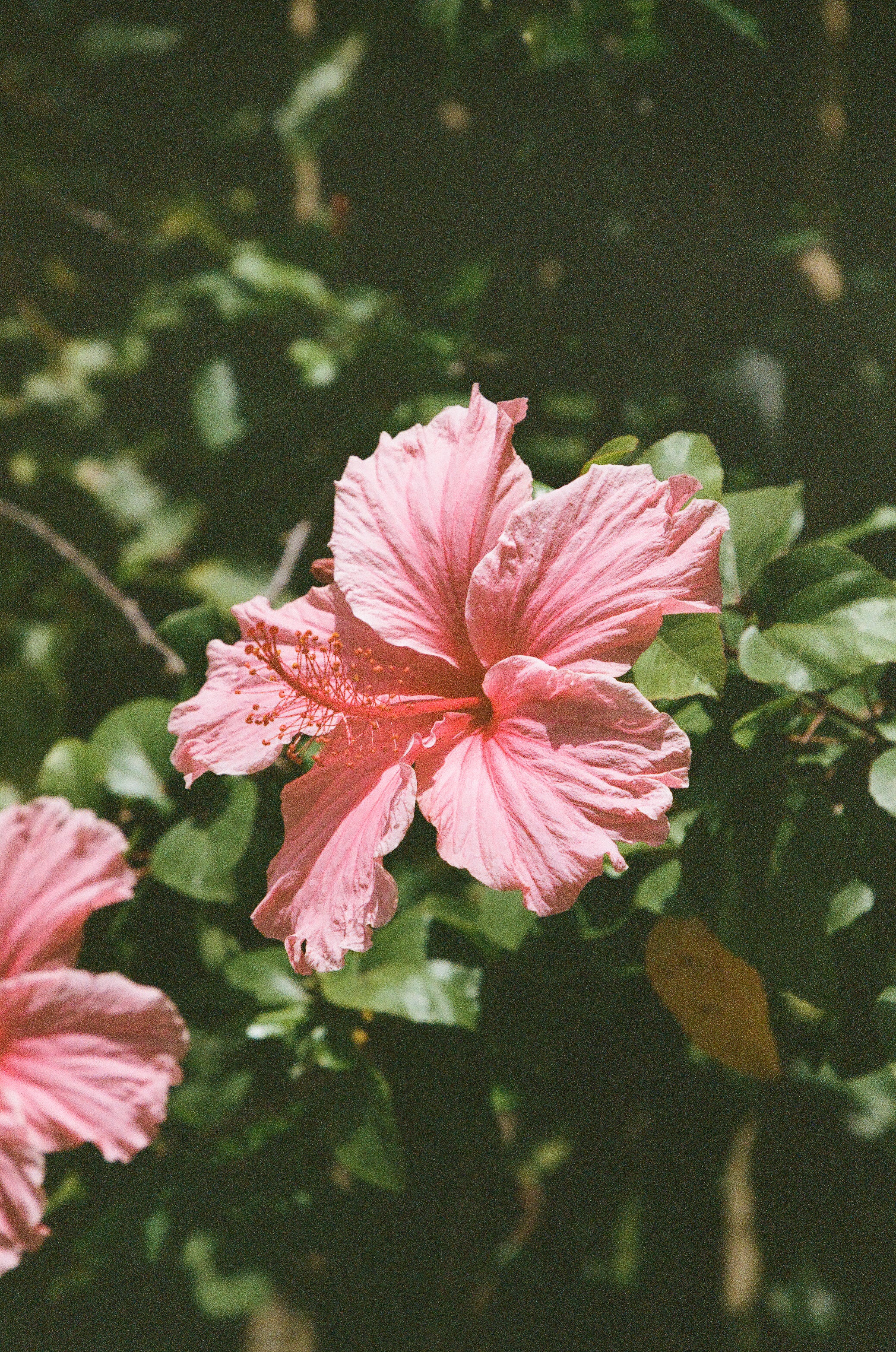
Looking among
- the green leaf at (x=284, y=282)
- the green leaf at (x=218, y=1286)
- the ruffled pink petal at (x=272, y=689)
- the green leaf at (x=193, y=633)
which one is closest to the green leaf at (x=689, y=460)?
the ruffled pink petal at (x=272, y=689)

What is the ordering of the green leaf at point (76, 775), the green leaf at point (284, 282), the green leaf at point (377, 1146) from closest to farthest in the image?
the green leaf at point (377, 1146), the green leaf at point (76, 775), the green leaf at point (284, 282)

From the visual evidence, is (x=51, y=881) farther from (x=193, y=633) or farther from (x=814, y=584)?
(x=814, y=584)

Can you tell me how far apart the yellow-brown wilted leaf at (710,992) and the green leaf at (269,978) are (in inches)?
15.8

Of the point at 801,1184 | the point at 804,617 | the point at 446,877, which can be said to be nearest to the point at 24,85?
the point at 446,877

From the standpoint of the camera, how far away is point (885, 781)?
84 centimetres

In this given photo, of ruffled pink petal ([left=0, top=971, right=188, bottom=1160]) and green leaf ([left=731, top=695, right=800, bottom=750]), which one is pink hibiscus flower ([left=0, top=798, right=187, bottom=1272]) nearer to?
ruffled pink petal ([left=0, top=971, right=188, bottom=1160])

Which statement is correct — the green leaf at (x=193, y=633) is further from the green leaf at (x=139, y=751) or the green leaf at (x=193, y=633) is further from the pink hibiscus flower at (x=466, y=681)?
the pink hibiscus flower at (x=466, y=681)

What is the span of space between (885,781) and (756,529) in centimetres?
27

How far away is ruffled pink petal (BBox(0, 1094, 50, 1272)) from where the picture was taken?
851 millimetres

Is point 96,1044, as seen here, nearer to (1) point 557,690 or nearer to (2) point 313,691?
(2) point 313,691

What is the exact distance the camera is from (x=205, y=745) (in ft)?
2.48

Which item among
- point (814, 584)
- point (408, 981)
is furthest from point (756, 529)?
point (408, 981)

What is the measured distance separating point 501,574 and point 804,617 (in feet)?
1.02

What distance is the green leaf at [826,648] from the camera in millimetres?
778
